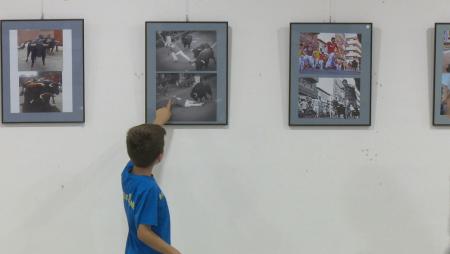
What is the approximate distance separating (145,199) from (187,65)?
0.62 metres

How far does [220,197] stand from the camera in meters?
1.73

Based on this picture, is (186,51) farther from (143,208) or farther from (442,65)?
(442,65)

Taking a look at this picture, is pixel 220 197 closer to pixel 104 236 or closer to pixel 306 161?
pixel 306 161

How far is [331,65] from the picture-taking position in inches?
66.9

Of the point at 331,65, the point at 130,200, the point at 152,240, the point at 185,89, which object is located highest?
the point at 331,65

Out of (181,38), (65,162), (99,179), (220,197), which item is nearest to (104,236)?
(99,179)

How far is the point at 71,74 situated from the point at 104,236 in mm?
677

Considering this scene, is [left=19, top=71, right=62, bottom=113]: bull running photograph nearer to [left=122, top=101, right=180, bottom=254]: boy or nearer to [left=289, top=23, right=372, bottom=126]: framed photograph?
[left=122, top=101, right=180, bottom=254]: boy

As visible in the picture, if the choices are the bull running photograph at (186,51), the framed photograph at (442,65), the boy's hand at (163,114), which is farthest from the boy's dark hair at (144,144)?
the framed photograph at (442,65)

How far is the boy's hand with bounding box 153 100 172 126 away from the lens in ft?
5.48

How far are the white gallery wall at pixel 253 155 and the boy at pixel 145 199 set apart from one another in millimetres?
371

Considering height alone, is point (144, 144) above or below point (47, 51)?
below

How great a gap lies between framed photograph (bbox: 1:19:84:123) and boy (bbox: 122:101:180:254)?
502 millimetres

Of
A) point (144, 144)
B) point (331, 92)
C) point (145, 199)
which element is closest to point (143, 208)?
point (145, 199)
